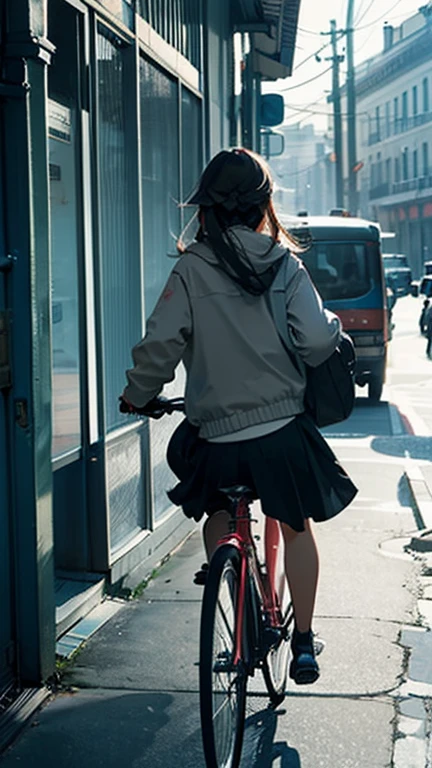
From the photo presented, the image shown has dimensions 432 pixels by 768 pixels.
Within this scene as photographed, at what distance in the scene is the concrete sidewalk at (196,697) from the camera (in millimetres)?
3869

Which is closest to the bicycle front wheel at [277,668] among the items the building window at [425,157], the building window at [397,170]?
the building window at [425,157]

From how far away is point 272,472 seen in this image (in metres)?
3.78

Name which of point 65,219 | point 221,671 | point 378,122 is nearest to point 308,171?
point 378,122

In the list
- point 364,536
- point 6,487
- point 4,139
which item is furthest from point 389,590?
point 4,139

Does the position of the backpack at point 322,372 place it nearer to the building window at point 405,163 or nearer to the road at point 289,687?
the road at point 289,687

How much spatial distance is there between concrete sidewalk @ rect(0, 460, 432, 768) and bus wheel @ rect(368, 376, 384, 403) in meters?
9.38

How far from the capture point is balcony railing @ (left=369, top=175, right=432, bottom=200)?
60.0 m

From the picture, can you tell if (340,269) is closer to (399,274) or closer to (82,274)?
(82,274)

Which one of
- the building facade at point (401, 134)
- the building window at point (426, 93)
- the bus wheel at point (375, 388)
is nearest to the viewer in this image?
the bus wheel at point (375, 388)

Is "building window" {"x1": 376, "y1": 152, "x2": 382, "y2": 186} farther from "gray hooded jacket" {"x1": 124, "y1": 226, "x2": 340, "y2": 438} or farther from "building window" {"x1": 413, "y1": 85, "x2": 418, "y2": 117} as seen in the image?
"gray hooded jacket" {"x1": 124, "y1": 226, "x2": 340, "y2": 438}

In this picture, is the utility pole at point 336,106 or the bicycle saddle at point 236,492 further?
the utility pole at point 336,106

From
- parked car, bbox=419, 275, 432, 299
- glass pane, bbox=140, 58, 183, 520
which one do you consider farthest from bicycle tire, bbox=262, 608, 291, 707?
parked car, bbox=419, 275, 432, 299

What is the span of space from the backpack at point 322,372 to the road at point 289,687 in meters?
Answer: 1.07

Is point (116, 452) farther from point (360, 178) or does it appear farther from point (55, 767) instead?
point (360, 178)
